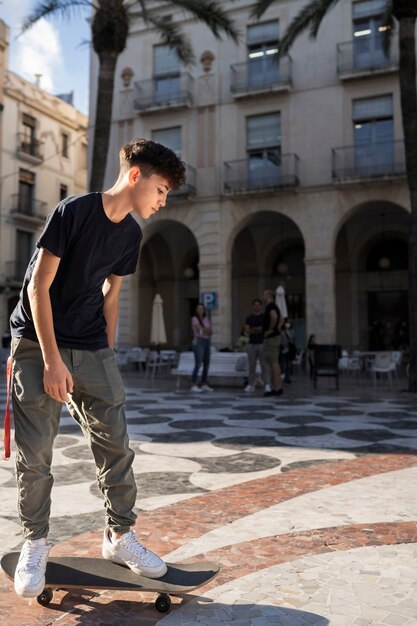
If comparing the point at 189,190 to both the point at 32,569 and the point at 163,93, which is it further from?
the point at 32,569

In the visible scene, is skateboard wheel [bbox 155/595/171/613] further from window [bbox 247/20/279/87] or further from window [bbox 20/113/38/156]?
window [bbox 20/113/38/156]

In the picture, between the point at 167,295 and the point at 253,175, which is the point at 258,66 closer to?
the point at 253,175

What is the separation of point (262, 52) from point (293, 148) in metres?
3.81

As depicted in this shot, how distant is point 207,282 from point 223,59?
809 cm

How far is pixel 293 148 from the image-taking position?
1923cm

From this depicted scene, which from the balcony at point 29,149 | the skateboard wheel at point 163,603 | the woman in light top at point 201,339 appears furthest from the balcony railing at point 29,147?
the skateboard wheel at point 163,603

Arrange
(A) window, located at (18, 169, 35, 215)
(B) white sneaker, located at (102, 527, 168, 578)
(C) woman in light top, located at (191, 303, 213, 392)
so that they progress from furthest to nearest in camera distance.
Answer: (A) window, located at (18, 169, 35, 215)
(C) woman in light top, located at (191, 303, 213, 392)
(B) white sneaker, located at (102, 527, 168, 578)

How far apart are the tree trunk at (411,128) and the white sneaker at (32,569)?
9.92m

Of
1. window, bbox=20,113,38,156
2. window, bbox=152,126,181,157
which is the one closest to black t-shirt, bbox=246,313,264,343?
window, bbox=152,126,181,157

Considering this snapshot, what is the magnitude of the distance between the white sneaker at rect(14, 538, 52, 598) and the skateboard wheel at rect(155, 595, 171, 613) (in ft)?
1.26

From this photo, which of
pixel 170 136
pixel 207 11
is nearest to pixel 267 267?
pixel 170 136

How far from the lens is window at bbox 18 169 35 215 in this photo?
30.0 m

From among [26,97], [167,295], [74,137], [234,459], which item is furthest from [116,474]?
[74,137]

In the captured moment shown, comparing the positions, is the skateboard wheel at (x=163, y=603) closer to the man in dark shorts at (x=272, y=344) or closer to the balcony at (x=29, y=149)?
the man in dark shorts at (x=272, y=344)
